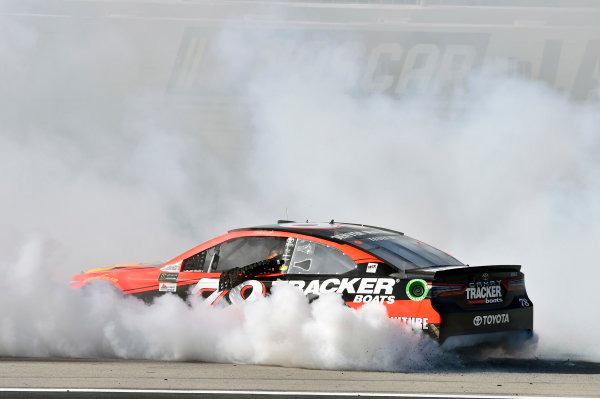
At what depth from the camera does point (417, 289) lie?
648 centimetres

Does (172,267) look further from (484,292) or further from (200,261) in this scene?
(484,292)

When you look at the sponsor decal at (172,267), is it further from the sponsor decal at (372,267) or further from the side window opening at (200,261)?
the sponsor decal at (372,267)

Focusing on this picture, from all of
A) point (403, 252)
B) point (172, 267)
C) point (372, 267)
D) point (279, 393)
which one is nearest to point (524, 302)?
point (403, 252)

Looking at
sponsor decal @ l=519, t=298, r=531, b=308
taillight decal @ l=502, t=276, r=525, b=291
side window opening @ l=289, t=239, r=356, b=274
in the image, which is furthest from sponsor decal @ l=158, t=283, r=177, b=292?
sponsor decal @ l=519, t=298, r=531, b=308

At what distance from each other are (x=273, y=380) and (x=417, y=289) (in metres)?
1.21

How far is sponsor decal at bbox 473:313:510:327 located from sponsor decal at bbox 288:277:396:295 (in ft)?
2.09

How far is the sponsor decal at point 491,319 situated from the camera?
6.55 meters

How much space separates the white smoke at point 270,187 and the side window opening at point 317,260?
289 mm

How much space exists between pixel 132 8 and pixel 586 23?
33.8 feet

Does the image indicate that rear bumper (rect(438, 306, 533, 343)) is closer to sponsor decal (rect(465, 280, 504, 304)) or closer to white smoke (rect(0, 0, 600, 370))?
sponsor decal (rect(465, 280, 504, 304))

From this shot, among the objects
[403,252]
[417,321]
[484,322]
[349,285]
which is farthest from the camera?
[403,252]

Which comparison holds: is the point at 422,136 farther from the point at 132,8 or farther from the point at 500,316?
the point at 132,8

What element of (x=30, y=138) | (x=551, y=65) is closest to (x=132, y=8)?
(x=30, y=138)

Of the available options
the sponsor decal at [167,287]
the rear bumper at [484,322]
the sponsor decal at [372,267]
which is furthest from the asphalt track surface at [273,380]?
the sponsor decal at [372,267]
